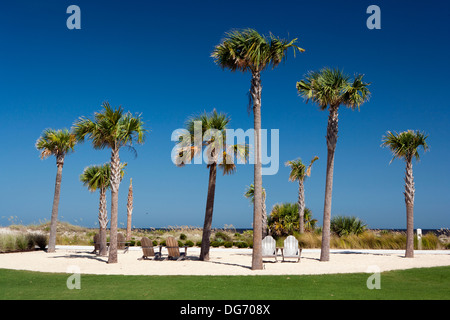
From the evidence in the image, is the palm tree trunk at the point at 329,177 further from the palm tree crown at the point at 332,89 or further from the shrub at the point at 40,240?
the shrub at the point at 40,240

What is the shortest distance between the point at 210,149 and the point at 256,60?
4785 mm

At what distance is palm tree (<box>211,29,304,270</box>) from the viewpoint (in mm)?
14680

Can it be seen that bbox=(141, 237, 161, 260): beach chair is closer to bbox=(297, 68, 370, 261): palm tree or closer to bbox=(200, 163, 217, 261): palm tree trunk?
bbox=(200, 163, 217, 261): palm tree trunk

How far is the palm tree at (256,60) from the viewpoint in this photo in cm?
1468

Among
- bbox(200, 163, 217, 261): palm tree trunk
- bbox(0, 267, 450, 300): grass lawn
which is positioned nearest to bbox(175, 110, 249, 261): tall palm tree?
bbox(200, 163, 217, 261): palm tree trunk

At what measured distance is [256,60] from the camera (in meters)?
14.9

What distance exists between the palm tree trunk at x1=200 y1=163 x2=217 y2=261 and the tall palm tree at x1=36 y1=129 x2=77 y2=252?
9220 millimetres

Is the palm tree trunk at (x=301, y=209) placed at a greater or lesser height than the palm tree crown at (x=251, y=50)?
lesser

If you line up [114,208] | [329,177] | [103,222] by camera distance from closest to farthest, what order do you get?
[114,208], [329,177], [103,222]

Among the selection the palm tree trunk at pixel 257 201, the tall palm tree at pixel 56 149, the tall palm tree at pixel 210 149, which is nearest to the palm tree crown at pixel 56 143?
the tall palm tree at pixel 56 149

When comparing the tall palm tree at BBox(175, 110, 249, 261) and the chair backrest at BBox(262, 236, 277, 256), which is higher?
the tall palm tree at BBox(175, 110, 249, 261)

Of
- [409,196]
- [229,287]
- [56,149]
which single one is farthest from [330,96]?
[56,149]

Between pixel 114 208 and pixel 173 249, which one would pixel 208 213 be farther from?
pixel 114 208

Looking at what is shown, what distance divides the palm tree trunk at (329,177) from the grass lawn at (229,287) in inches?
185
